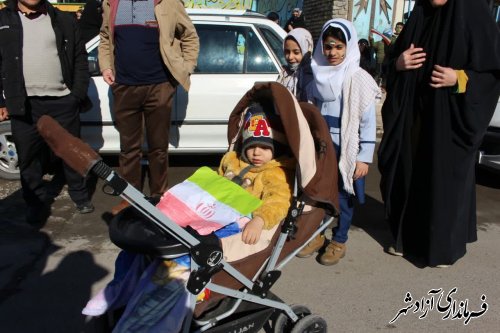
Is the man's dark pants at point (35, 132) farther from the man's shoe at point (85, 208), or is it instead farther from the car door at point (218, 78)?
the car door at point (218, 78)

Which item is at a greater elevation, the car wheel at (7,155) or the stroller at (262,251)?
the stroller at (262,251)

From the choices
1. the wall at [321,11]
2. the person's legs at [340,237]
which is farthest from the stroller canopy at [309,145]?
the wall at [321,11]

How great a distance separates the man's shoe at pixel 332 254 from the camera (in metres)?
3.59

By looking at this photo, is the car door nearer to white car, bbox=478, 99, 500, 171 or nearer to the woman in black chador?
the woman in black chador

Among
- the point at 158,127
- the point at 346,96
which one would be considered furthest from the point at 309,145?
the point at 158,127

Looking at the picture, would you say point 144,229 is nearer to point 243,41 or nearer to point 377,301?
point 377,301

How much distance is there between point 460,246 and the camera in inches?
143

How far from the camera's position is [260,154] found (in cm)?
266

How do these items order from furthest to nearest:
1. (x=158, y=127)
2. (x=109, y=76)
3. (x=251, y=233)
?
(x=158, y=127), (x=109, y=76), (x=251, y=233)

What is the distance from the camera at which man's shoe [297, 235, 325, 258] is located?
3703mm

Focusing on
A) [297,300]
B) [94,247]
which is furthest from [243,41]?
[297,300]

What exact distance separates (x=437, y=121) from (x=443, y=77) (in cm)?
33

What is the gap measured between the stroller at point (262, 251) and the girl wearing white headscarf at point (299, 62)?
0.92 metres

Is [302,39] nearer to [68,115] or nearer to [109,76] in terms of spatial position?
[109,76]
